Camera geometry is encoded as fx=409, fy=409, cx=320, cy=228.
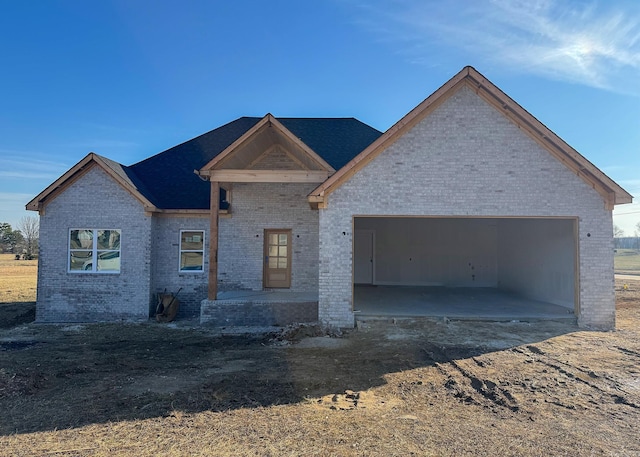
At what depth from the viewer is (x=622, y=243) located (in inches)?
3487

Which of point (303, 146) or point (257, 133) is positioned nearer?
point (303, 146)

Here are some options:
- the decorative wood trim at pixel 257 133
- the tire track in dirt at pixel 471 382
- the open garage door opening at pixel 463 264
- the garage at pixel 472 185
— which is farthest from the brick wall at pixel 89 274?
the tire track in dirt at pixel 471 382

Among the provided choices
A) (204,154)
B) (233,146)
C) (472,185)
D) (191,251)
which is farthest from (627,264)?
(233,146)

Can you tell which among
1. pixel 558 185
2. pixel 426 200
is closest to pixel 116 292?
pixel 426 200

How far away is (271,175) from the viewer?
1209cm

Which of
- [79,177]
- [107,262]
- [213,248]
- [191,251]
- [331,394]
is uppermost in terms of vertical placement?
[79,177]

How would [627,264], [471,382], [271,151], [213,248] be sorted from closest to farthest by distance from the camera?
[471,382]
[213,248]
[271,151]
[627,264]

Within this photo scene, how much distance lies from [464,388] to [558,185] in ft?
23.1

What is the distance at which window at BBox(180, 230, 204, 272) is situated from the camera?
14484 mm

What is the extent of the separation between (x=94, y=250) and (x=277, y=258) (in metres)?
6.09

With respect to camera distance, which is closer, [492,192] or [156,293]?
[492,192]

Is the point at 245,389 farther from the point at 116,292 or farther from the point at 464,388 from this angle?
the point at 116,292

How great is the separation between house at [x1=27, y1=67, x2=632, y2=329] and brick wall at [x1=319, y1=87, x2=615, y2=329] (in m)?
0.04

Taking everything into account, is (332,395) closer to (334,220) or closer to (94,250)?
(334,220)
